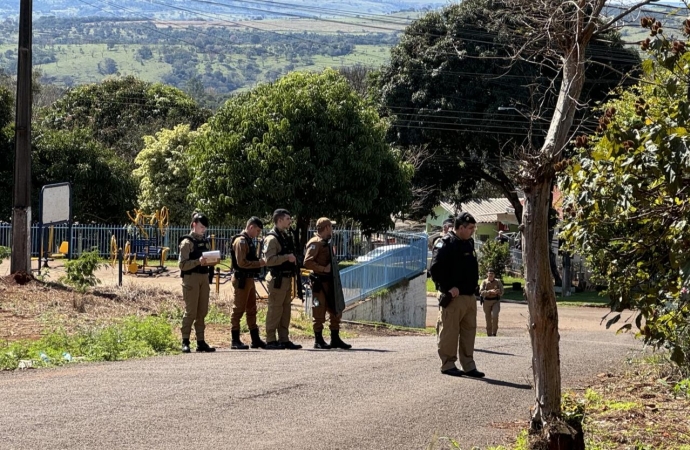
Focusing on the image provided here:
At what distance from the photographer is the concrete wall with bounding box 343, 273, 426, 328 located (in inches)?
932

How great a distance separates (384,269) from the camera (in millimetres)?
25297

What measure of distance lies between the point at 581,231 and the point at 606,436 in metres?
2.40

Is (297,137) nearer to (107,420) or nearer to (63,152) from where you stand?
(63,152)

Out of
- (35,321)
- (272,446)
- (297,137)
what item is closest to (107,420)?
(272,446)

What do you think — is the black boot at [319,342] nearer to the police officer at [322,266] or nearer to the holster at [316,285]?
the police officer at [322,266]

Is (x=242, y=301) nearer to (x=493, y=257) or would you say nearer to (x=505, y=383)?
(x=505, y=383)

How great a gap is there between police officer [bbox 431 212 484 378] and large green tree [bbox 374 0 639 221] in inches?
1084

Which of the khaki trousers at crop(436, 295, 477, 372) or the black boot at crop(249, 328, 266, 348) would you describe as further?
the black boot at crop(249, 328, 266, 348)

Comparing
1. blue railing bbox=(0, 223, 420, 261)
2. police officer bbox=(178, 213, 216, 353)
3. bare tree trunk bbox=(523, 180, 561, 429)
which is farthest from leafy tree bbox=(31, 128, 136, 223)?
bare tree trunk bbox=(523, 180, 561, 429)

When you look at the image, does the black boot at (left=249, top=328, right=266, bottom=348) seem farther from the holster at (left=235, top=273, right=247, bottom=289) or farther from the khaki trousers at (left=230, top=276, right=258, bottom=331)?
the holster at (left=235, top=273, right=247, bottom=289)

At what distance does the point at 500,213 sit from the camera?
221ft

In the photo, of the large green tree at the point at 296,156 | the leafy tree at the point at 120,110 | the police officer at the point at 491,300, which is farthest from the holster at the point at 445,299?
the leafy tree at the point at 120,110

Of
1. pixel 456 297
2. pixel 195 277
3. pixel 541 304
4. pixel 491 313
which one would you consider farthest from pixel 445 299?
pixel 491 313

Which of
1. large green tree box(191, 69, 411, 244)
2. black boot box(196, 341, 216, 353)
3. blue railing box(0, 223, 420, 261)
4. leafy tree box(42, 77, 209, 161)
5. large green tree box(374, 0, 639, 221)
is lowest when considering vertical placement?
black boot box(196, 341, 216, 353)
